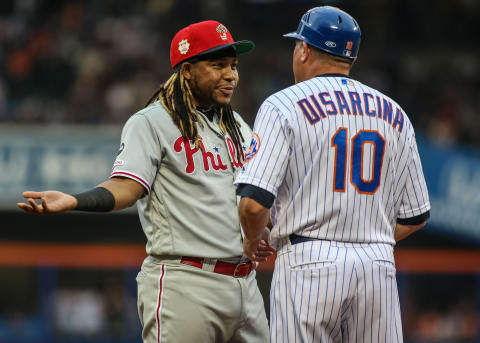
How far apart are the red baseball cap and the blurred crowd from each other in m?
7.51

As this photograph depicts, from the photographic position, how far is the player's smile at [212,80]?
3.60 meters

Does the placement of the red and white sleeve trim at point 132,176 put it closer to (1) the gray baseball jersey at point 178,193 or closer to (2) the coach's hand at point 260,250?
(1) the gray baseball jersey at point 178,193

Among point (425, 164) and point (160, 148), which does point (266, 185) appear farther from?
point (425, 164)

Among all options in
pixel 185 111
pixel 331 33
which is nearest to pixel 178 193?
pixel 185 111

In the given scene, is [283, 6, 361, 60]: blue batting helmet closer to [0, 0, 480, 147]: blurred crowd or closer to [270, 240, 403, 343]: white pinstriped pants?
[270, 240, 403, 343]: white pinstriped pants

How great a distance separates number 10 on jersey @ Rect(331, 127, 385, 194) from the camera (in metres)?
3.13

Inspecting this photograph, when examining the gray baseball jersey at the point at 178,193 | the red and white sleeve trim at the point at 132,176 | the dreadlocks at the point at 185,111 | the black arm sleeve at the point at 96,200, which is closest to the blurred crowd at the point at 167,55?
the dreadlocks at the point at 185,111

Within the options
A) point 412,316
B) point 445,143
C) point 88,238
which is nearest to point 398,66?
point 445,143

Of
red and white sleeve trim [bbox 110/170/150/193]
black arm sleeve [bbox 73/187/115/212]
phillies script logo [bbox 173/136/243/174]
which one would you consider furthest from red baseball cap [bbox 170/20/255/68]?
black arm sleeve [bbox 73/187/115/212]

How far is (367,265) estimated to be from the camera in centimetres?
312

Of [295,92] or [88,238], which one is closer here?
[295,92]

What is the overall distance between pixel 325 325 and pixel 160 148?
101 centimetres

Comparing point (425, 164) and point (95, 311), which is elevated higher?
point (425, 164)

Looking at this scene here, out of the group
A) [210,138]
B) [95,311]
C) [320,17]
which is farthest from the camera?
[95,311]
